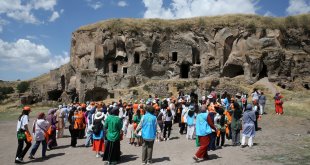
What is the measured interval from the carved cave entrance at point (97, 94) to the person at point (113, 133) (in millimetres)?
29232

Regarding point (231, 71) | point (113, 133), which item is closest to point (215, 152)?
point (113, 133)

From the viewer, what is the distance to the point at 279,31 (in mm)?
42000

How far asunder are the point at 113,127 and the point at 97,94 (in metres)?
30.5

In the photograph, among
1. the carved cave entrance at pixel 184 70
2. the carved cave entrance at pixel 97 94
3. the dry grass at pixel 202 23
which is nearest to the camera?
the carved cave entrance at pixel 97 94

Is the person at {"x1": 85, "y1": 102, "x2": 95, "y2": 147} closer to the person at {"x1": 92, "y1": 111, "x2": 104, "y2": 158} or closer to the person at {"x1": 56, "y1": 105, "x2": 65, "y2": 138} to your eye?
the person at {"x1": 56, "y1": 105, "x2": 65, "y2": 138}

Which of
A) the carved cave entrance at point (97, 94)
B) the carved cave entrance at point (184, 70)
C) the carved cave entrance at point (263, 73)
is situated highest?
the carved cave entrance at point (184, 70)

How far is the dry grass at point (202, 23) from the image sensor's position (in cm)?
4306

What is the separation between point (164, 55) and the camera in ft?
145

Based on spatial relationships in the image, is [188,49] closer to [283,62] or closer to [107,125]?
[283,62]

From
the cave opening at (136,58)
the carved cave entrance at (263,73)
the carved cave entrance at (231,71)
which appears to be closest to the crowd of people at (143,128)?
the carved cave entrance at (263,73)

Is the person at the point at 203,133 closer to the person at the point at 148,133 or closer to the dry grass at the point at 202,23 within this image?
the person at the point at 148,133

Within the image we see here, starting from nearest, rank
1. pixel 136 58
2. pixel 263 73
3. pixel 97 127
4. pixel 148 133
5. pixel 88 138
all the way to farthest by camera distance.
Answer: pixel 148 133, pixel 97 127, pixel 88 138, pixel 263 73, pixel 136 58

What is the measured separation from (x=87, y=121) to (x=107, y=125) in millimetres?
5109

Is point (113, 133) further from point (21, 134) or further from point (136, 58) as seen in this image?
point (136, 58)
